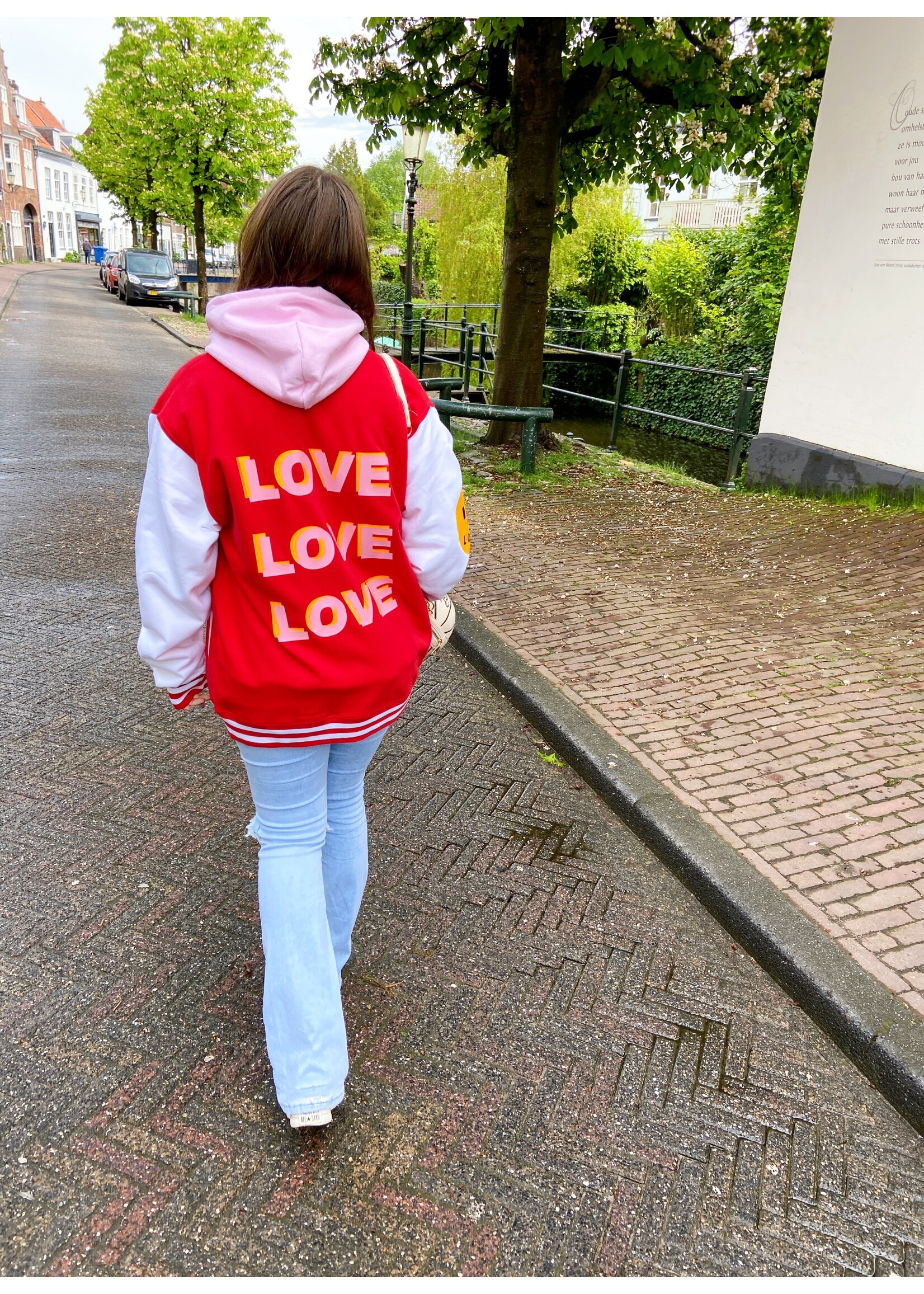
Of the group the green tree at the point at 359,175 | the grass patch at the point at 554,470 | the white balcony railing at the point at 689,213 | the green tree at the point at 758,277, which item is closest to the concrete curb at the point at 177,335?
the green tree at the point at 758,277

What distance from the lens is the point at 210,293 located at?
30.9 meters

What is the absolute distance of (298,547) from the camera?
179 centimetres

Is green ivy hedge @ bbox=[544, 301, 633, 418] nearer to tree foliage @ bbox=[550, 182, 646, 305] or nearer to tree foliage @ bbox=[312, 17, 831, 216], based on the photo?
tree foliage @ bbox=[550, 182, 646, 305]

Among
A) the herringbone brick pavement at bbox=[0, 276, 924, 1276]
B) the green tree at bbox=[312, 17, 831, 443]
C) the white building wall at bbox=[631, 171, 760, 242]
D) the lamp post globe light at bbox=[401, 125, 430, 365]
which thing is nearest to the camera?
the herringbone brick pavement at bbox=[0, 276, 924, 1276]

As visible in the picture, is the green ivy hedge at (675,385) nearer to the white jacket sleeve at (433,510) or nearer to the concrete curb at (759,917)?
the concrete curb at (759,917)

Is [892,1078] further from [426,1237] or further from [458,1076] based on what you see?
[426,1237]

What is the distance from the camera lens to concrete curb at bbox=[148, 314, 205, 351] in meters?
19.9

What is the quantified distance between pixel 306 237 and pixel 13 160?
75.8 metres

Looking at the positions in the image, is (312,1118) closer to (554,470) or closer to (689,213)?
(554,470)

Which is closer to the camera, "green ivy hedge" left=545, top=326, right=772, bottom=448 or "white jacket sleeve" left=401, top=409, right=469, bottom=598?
"white jacket sleeve" left=401, top=409, right=469, bottom=598

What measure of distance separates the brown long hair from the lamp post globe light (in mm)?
10382

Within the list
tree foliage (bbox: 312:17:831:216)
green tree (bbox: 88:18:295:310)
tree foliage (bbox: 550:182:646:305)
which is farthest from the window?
tree foliage (bbox: 312:17:831:216)

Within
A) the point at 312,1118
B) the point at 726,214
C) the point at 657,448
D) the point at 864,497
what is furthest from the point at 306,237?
the point at 726,214

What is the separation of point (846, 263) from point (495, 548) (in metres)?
3.93
